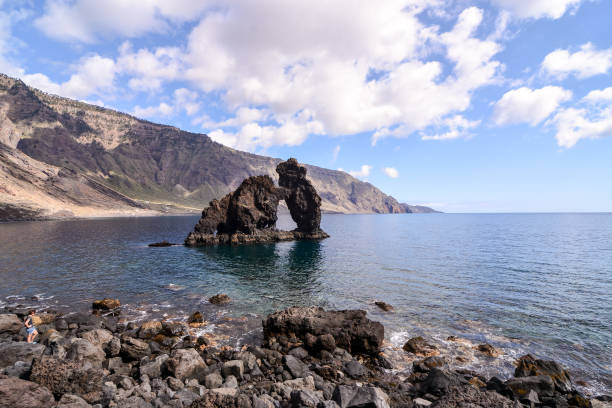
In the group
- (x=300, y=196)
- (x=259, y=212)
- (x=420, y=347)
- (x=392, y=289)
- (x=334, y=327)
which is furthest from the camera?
(x=300, y=196)

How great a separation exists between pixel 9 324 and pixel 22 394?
16.2 m

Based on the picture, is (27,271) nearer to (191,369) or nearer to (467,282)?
(191,369)

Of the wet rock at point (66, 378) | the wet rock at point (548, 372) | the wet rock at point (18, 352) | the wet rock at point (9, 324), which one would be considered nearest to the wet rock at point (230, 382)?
the wet rock at point (66, 378)

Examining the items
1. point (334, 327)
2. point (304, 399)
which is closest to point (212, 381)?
point (304, 399)

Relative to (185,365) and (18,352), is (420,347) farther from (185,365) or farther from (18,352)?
(18,352)

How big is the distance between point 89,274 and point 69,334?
22434 mm

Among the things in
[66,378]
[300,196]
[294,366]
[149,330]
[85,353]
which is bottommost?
[149,330]

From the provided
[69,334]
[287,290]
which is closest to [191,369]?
[69,334]

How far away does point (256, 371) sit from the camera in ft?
53.0

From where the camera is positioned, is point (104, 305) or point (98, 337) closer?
point (98, 337)

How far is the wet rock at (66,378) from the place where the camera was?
39.1 feet

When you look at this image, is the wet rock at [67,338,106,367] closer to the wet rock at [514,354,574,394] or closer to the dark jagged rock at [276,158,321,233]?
the wet rock at [514,354,574,394]

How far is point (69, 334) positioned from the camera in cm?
2111

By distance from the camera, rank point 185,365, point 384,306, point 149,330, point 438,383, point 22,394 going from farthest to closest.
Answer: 1. point 384,306
2. point 149,330
3. point 185,365
4. point 438,383
5. point 22,394
